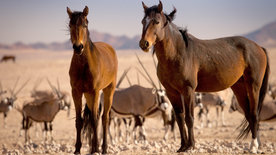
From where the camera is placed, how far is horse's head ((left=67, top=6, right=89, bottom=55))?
576 centimetres

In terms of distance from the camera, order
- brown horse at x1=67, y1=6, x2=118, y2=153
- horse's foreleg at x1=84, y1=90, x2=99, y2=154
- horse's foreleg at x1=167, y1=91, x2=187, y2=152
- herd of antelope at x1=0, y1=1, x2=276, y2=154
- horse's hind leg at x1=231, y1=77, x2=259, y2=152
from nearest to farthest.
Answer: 1. herd of antelope at x1=0, y1=1, x2=276, y2=154
2. brown horse at x1=67, y1=6, x2=118, y2=153
3. horse's foreleg at x1=167, y1=91, x2=187, y2=152
4. horse's foreleg at x1=84, y1=90, x2=99, y2=154
5. horse's hind leg at x1=231, y1=77, x2=259, y2=152

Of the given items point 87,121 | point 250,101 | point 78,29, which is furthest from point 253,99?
point 78,29

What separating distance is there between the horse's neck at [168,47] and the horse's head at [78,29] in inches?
40.8

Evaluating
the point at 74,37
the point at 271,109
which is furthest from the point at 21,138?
the point at 74,37

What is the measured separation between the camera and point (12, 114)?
2097 centimetres

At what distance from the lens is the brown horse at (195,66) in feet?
18.5

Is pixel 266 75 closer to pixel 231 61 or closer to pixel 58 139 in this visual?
pixel 231 61

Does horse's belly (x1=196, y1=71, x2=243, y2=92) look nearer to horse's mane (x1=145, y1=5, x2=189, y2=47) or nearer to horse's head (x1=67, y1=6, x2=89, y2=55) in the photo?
horse's mane (x1=145, y1=5, x2=189, y2=47)

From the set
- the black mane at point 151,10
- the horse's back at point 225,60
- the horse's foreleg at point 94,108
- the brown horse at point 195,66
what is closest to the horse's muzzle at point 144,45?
the brown horse at point 195,66

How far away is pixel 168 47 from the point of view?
5.75 m

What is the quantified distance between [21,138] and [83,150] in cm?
567

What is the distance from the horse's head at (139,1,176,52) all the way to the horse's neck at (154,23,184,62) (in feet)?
0.44

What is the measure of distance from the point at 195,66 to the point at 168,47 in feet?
1.61

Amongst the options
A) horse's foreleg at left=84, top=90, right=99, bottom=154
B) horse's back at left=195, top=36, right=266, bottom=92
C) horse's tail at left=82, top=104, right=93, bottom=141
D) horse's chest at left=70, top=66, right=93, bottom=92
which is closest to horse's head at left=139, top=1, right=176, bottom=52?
horse's back at left=195, top=36, right=266, bottom=92
